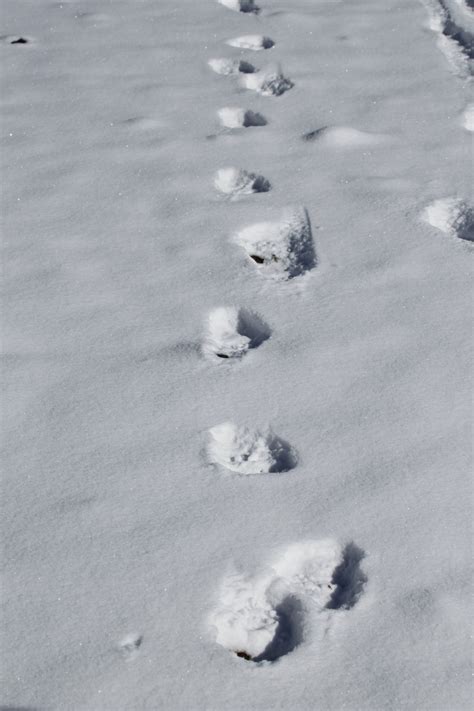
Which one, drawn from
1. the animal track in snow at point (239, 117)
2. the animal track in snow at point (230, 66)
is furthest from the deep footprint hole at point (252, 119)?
the animal track in snow at point (230, 66)

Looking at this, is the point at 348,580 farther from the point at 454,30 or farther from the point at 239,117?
the point at 454,30

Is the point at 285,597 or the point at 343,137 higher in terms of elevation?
the point at 343,137

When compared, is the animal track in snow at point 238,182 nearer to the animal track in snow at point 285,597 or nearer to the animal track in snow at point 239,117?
the animal track in snow at point 239,117

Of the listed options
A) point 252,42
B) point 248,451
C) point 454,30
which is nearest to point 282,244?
point 248,451

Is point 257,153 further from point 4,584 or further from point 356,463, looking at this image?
point 4,584

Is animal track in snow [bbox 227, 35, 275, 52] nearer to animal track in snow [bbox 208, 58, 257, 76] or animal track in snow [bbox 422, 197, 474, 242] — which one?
animal track in snow [bbox 208, 58, 257, 76]

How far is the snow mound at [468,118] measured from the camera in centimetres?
317

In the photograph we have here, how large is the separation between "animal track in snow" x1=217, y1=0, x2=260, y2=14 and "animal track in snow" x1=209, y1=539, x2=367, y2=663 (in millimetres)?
3186

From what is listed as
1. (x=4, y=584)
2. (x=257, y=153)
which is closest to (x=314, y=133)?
(x=257, y=153)

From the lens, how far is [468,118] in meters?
3.21

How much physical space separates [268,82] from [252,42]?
17.6 inches

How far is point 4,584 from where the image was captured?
5.23 feet

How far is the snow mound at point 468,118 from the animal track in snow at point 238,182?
82 centimetres

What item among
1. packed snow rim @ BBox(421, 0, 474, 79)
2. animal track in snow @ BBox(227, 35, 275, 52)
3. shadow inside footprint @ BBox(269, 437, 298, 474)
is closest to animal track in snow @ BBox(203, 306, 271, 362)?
shadow inside footprint @ BBox(269, 437, 298, 474)
